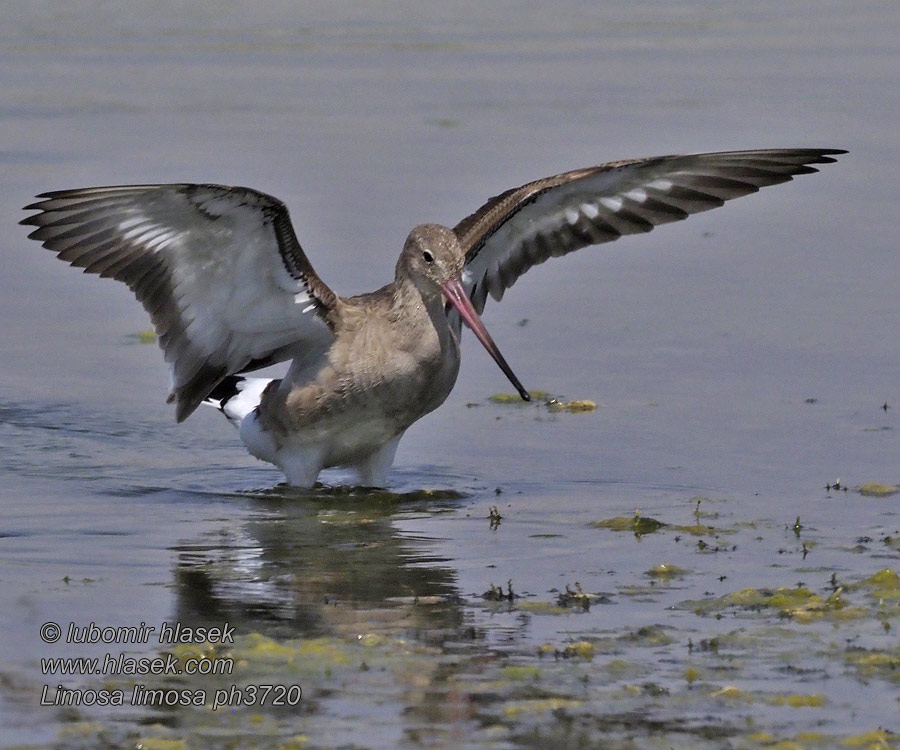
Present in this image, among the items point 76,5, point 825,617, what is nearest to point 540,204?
point 825,617

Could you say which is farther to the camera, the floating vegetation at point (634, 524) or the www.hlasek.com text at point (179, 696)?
the floating vegetation at point (634, 524)

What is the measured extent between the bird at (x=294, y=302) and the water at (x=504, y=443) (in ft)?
1.14

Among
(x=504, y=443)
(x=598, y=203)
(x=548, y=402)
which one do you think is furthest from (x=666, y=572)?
(x=598, y=203)

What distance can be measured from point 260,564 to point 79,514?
3.78 feet

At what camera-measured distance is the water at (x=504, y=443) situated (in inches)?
207

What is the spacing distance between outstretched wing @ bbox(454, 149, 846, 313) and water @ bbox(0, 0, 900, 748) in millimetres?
753

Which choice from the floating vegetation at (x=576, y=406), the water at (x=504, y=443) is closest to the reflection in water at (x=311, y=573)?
the water at (x=504, y=443)

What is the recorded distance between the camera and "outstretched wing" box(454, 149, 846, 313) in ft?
28.0

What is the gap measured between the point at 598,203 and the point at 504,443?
4.32 ft

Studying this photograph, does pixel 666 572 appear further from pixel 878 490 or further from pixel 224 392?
pixel 224 392

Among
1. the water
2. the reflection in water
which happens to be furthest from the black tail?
the reflection in water

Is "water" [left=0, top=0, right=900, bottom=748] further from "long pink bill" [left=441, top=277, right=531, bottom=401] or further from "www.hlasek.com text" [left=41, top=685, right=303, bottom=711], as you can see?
"long pink bill" [left=441, top=277, right=531, bottom=401]

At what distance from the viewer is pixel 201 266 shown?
25.8 feet

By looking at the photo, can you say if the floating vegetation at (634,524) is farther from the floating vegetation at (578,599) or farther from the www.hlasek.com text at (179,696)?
the www.hlasek.com text at (179,696)
